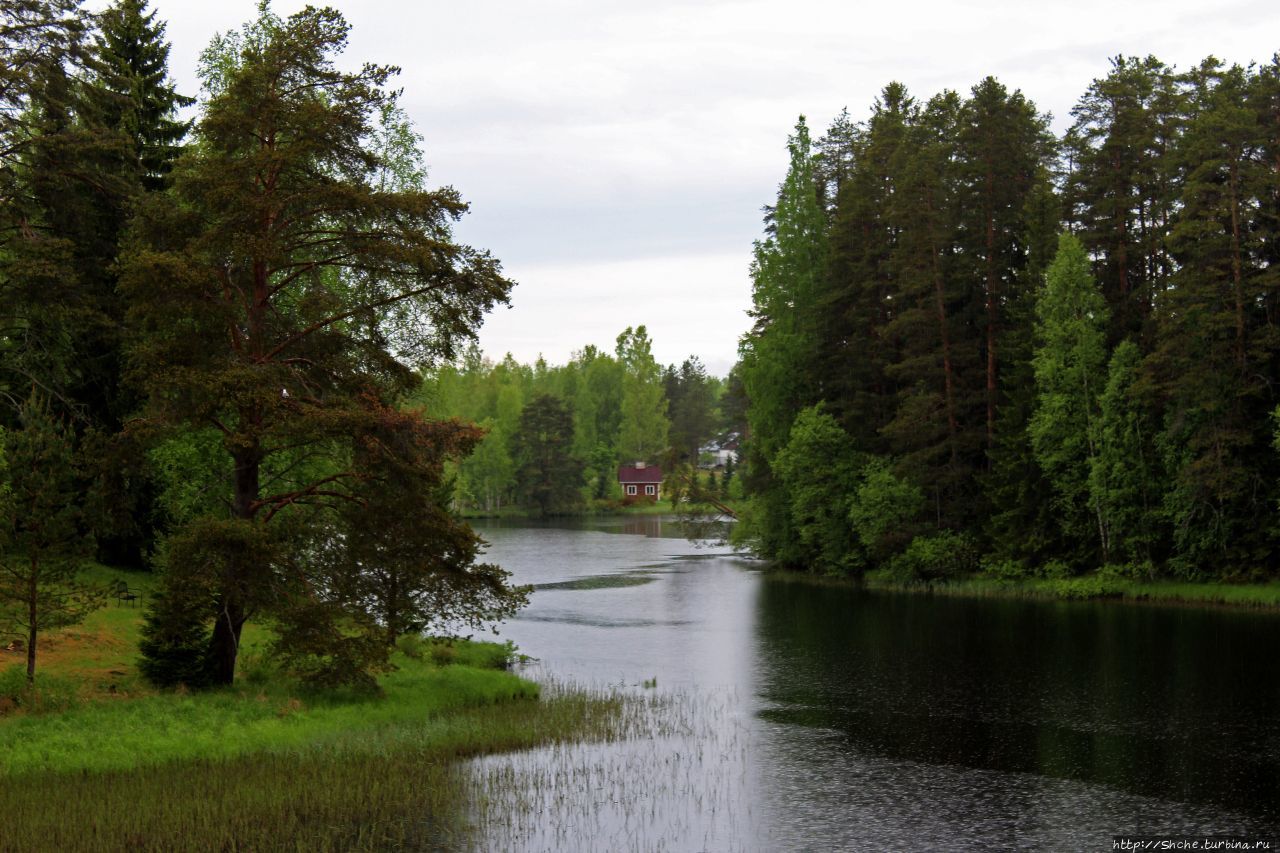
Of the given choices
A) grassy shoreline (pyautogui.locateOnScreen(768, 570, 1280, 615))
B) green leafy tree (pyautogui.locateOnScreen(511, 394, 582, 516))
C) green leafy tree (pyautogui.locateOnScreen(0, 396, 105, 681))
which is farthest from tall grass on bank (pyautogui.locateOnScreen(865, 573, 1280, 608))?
green leafy tree (pyautogui.locateOnScreen(511, 394, 582, 516))

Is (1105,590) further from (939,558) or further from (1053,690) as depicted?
(1053,690)

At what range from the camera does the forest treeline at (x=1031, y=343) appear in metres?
40.1

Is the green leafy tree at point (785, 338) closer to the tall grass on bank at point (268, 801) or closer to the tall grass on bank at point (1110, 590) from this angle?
the tall grass on bank at point (1110, 590)

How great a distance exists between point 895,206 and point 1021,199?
568 centimetres

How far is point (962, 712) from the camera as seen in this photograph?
83.8 feet

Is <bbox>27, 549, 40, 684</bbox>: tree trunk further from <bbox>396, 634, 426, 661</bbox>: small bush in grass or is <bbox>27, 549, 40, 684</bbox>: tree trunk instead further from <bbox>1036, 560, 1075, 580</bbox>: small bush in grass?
<bbox>1036, 560, 1075, 580</bbox>: small bush in grass

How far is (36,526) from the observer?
20.6 m

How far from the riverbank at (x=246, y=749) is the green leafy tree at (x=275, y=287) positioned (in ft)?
7.96

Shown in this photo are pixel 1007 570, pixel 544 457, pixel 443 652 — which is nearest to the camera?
pixel 443 652

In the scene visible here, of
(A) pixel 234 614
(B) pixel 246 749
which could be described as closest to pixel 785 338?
(A) pixel 234 614

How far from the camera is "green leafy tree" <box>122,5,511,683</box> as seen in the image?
70.9 ft

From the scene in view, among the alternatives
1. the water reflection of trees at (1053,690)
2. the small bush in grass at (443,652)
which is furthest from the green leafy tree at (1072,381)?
the small bush in grass at (443,652)

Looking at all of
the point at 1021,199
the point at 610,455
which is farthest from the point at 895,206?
the point at 610,455

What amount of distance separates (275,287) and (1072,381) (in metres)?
33.5
